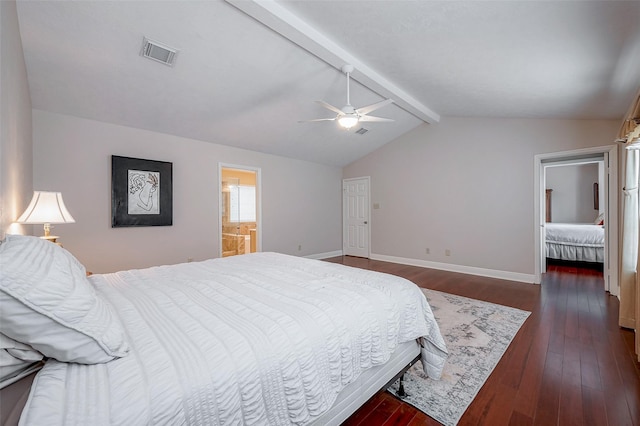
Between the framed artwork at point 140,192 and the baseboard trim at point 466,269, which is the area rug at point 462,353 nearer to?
the baseboard trim at point 466,269

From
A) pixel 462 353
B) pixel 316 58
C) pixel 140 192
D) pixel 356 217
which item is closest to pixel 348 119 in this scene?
pixel 316 58

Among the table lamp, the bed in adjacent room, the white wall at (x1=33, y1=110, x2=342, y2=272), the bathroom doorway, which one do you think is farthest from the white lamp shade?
the bathroom doorway

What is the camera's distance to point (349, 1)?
7.30ft

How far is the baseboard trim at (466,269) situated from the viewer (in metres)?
4.47

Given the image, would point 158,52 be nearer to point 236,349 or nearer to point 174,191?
point 174,191

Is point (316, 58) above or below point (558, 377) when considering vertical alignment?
above

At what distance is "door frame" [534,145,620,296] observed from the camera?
146 inches

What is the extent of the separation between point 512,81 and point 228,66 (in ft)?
10.5

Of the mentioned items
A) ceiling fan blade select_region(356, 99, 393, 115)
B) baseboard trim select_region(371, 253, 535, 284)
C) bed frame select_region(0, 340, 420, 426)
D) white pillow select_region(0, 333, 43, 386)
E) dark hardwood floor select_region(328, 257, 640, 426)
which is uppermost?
ceiling fan blade select_region(356, 99, 393, 115)

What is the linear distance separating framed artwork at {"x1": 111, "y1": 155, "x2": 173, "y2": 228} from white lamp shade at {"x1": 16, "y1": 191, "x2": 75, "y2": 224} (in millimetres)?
1324

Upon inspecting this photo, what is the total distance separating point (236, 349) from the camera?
40.7 inches

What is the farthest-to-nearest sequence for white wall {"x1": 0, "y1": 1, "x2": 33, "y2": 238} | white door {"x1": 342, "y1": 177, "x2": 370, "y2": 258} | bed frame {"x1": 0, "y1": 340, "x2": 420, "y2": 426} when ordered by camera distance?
white door {"x1": 342, "y1": 177, "x2": 370, "y2": 258}
white wall {"x1": 0, "y1": 1, "x2": 33, "y2": 238}
bed frame {"x1": 0, "y1": 340, "x2": 420, "y2": 426}

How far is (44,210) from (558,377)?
4.30 metres

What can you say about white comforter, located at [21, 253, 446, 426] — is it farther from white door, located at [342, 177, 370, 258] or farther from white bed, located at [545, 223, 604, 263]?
white bed, located at [545, 223, 604, 263]
